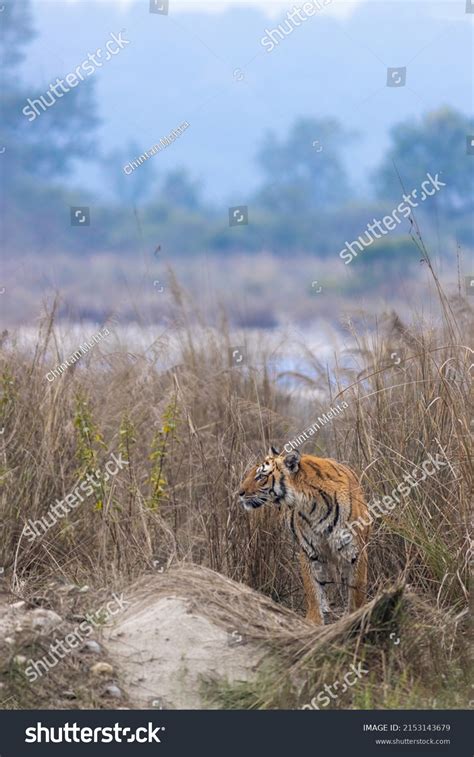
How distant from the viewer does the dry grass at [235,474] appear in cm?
739

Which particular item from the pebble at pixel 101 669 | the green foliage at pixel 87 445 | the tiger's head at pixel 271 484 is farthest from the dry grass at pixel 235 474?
the pebble at pixel 101 669

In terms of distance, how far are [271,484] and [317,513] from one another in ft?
1.10

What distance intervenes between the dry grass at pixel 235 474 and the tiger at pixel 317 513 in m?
0.31

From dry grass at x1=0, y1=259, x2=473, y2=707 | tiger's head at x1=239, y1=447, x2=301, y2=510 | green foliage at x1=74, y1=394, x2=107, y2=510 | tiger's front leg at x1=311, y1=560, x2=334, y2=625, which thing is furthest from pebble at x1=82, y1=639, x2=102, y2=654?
green foliage at x1=74, y1=394, x2=107, y2=510

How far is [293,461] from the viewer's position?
7.20 metres

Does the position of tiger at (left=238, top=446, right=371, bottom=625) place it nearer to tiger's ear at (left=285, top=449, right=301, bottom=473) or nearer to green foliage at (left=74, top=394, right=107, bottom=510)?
tiger's ear at (left=285, top=449, right=301, bottom=473)

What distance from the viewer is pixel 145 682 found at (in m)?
6.31

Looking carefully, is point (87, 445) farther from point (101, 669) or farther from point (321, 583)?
point (101, 669)

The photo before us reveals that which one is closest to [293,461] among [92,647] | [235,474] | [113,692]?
[235,474]

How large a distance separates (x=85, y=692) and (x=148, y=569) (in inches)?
54.3

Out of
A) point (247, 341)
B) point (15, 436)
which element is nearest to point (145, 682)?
point (15, 436)

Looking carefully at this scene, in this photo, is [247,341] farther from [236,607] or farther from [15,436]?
[236,607]

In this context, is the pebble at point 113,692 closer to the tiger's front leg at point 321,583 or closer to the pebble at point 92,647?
the pebble at point 92,647

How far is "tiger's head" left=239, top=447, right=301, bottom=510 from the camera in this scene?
23.6ft
